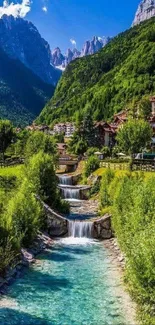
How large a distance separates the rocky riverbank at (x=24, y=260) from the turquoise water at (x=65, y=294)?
56 cm

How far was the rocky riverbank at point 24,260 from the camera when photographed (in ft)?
108

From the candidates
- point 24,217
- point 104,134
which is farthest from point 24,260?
point 104,134

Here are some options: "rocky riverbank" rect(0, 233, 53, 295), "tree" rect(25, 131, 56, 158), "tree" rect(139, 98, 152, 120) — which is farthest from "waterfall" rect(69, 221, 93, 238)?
"tree" rect(139, 98, 152, 120)

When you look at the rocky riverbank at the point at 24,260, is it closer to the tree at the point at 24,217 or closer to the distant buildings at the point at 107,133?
the tree at the point at 24,217

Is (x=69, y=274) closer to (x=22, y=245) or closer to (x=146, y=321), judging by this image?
(x=22, y=245)

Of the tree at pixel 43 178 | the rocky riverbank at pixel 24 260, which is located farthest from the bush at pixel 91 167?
the rocky riverbank at pixel 24 260

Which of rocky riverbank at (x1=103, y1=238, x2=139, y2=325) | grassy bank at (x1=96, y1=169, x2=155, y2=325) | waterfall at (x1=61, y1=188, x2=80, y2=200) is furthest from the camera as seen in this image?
waterfall at (x1=61, y1=188, x2=80, y2=200)

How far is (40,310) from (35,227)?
16.0 m

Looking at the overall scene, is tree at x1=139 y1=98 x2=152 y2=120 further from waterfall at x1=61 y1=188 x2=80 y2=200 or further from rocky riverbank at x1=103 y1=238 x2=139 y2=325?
rocky riverbank at x1=103 y1=238 x2=139 y2=325

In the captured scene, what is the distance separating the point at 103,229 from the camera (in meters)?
52.1

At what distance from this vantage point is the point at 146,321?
2428 centimetres

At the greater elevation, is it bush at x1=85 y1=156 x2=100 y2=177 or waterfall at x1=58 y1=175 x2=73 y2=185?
bush at x1=85 y1=156 x2=100 y2=177

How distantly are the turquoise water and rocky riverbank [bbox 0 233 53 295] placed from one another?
560 millimetres

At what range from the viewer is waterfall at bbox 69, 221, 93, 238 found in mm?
52406
